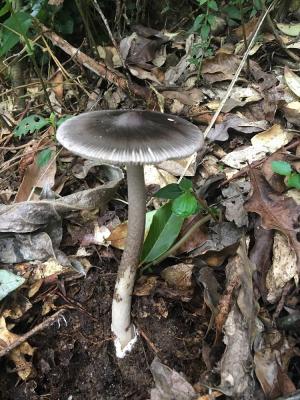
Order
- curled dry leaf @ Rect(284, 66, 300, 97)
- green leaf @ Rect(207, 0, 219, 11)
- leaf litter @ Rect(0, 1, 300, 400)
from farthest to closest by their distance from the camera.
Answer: curled dry leaf @ Rect(284, 66, 300, 97), green leaf @ Rect(207, 0, 219, 11), leaf litter @ Rect(0, 1, 300, 400)

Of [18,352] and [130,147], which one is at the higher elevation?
[130,147]

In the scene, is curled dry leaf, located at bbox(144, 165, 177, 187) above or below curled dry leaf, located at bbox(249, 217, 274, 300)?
above

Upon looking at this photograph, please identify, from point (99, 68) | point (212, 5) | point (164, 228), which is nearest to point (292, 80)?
point (212, 5)

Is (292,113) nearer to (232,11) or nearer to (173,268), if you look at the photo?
(232,11)

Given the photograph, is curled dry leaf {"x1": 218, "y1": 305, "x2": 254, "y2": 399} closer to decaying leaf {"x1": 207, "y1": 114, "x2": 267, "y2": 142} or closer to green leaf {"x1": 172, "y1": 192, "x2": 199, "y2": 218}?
green leaf {"x1": 172, "y1": 192, "x2": 199, "y2": 218}

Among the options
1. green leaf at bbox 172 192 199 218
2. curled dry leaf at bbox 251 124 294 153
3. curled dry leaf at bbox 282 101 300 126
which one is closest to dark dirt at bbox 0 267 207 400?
green leaf at bbox 172 192 199 218

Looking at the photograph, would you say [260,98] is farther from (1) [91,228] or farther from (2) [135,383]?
(2) [135,383]

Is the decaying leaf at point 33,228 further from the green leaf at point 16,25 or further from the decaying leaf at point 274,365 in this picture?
the decaying leaf at point 274,365
